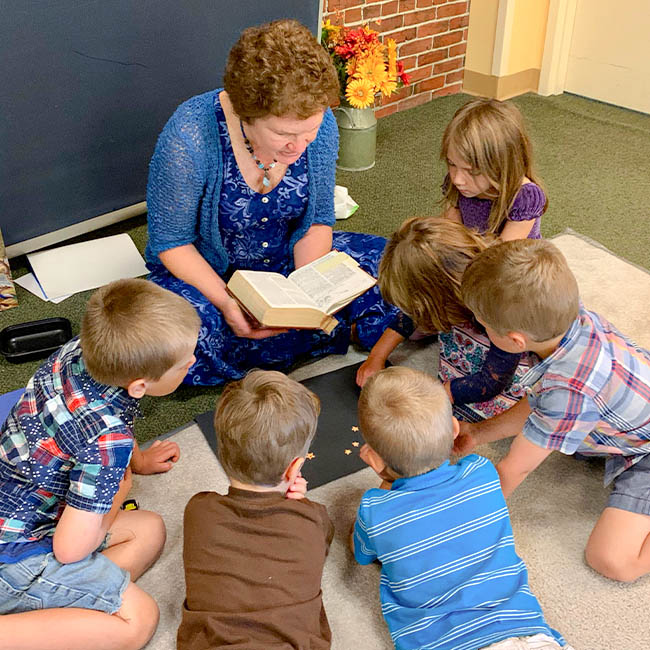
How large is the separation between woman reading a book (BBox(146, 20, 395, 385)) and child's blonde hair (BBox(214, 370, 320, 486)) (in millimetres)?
606

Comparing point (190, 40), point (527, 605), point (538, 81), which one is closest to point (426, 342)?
point (527, 605)

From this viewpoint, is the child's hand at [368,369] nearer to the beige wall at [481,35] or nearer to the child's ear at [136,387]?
the child's ear at [136,387]

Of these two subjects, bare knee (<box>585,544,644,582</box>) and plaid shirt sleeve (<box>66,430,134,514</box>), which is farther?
bare knee (<box>585,544,644,582</box>)

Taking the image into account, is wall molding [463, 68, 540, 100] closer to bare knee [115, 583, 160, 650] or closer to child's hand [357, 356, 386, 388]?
child's hand [357, 356, 386, 388]

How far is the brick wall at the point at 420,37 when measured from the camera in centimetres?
319

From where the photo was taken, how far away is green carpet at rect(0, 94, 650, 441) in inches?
85.8

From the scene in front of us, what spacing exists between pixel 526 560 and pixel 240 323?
83cm

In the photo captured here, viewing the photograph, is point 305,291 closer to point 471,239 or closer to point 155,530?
point 471,239

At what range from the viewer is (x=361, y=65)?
272 cm

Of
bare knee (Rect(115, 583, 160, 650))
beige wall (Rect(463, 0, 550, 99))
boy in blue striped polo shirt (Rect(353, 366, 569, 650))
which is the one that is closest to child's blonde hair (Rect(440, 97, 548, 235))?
boy in blue striped polo shirt (Rect(353, 366, 569, 650))

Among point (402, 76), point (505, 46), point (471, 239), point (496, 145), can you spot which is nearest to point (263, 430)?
point (471, 239)

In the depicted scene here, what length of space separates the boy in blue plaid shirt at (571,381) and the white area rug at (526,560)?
59mm

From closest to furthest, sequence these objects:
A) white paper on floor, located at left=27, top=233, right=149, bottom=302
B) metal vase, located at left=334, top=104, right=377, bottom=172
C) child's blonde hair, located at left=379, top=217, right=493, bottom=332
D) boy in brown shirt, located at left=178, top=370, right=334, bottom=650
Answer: boy in brown shirt, located at left=178, top=370, right=334, bottom=650 → child's blonde hair, located at left=379, top=217, right=493, bottom=332 → white paper on floor, located at left=27, top=233, right=149, bottom=302 → metal vase, located at left=334, top=104, right=377, bottom=172

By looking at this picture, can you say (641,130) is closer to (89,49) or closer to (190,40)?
(190,40)
